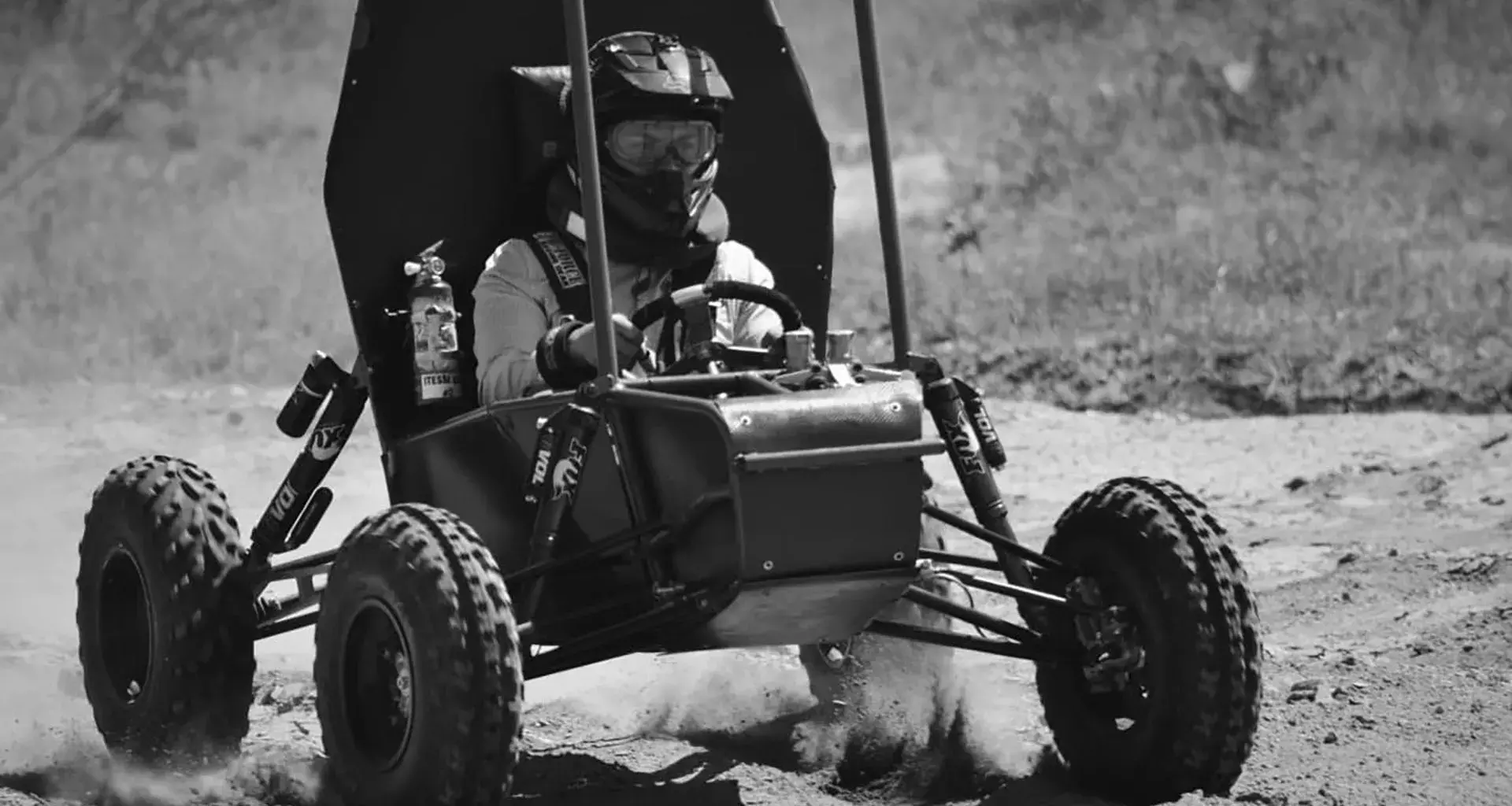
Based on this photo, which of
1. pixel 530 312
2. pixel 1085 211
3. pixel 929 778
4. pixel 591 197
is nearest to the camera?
pixel 591 197

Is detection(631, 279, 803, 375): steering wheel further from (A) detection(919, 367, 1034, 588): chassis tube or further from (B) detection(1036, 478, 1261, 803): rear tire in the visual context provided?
(B) detection(1036, 478, 1261, 803): rear tire

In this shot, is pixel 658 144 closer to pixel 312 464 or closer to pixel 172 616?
pixel 312 464

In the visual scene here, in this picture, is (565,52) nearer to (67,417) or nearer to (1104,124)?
(67,417)

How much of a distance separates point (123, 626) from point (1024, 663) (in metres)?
3.25

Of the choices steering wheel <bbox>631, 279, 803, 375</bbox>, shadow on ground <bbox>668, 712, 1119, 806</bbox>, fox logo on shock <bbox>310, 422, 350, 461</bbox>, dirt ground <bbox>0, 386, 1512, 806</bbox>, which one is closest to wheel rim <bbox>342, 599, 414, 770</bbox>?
dirt ground <bbox>0, 386, 1512, 806</bbox>

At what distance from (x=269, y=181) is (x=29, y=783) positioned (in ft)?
40.2

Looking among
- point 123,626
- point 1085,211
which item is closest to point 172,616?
point 123,626

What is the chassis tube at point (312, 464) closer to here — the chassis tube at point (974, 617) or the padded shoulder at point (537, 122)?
the padded shoulder at point (537, 122)

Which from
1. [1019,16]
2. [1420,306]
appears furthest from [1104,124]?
[1420,306]

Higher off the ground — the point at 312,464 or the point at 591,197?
the point at 591,197

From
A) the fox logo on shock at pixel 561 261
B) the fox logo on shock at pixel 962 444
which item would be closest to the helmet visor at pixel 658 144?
the fox logo on shock at pixel 561 261

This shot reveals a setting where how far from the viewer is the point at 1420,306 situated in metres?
13.6

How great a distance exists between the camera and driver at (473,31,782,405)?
6.04m

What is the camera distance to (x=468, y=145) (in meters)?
6.69
